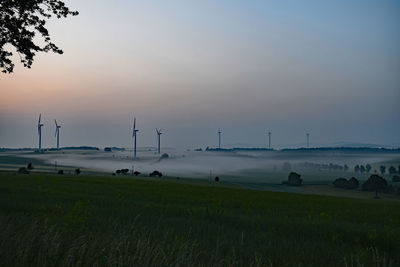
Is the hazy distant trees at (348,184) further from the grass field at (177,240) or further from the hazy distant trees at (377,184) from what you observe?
the grass field at (177,240)

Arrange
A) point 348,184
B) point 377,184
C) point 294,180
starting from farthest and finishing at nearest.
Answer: point 294,180 < point 348,184 < point 377,184

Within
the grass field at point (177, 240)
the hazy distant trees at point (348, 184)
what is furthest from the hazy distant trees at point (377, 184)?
the grass field at point (177, 240)

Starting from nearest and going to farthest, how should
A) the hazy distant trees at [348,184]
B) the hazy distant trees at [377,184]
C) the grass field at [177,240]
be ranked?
the grass field at [177,240], the hazy distant trees at [377,184], the hazy distant trees at [348,184]

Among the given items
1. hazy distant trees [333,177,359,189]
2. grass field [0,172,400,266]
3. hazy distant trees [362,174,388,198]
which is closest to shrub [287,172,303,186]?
hazy distant trees [333,177,359,189]

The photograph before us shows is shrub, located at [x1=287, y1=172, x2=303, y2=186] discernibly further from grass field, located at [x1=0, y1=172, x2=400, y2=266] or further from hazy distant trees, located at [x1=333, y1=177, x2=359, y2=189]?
grass field, located at [x1=0, y1=172, x2=400, y2=266]

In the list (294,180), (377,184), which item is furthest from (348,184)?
Result: (294,180)

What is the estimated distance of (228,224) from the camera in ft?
59.6

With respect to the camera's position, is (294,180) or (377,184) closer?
(377,184)

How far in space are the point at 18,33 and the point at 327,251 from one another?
17.6 m

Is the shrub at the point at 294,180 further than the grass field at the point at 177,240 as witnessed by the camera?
Yes

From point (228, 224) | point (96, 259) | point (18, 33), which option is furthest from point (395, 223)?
point (18, 33)

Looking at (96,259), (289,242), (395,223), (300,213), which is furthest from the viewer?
(300,213)

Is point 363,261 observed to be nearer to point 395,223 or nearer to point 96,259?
point 96,259

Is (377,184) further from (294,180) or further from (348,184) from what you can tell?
(294,180)
